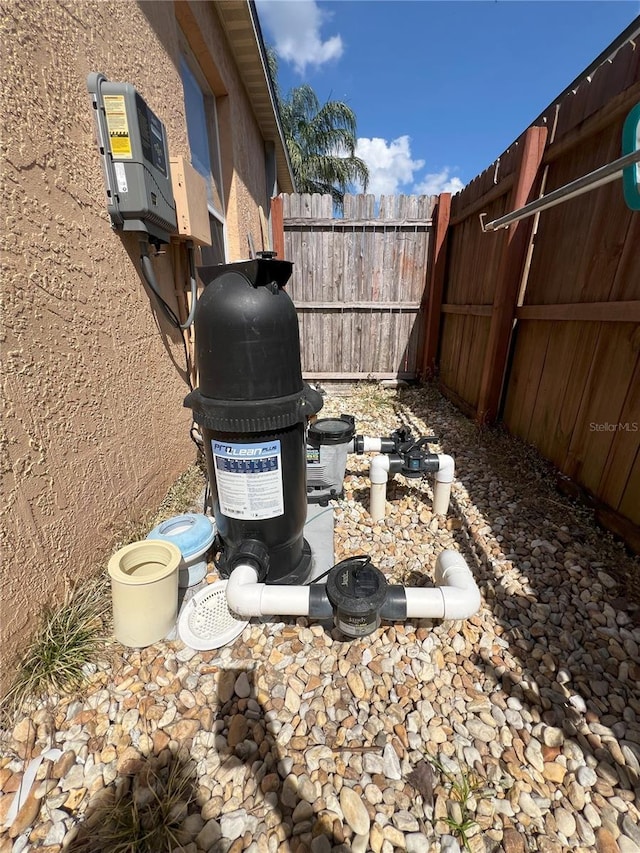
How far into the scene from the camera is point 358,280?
235 inches

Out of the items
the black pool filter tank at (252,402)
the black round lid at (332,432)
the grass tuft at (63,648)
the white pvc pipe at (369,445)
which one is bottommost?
the grass tuft at (63,648)

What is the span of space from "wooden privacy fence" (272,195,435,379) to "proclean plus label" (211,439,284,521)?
4.77 m

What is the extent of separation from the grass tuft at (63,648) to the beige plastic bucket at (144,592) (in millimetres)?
114

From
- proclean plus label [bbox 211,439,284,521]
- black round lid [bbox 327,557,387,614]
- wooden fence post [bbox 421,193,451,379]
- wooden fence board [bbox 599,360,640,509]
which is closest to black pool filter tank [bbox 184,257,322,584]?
proclean plus label [bbox 211,439,284,521]

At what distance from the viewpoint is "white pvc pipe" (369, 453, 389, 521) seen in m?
2.67

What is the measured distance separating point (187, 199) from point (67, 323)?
1.53m

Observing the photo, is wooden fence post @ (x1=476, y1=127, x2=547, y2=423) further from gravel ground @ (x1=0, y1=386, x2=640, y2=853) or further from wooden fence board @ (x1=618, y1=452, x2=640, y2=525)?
gravel ground @ (x1=0, y1=386, x2=640, y2=853)

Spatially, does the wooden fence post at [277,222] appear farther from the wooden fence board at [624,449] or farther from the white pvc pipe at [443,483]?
the wooden fence board at [624,449]

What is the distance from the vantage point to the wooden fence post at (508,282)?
10.9 ft

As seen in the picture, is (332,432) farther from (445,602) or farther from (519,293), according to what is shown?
(519,293)

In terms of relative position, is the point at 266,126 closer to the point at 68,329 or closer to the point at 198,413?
the point at 68,329

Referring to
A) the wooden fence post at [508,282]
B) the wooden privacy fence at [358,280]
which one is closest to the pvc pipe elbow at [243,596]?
the wooden fence post at [508,282]

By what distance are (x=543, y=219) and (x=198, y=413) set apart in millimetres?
3591

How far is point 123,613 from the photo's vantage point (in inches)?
66.9
